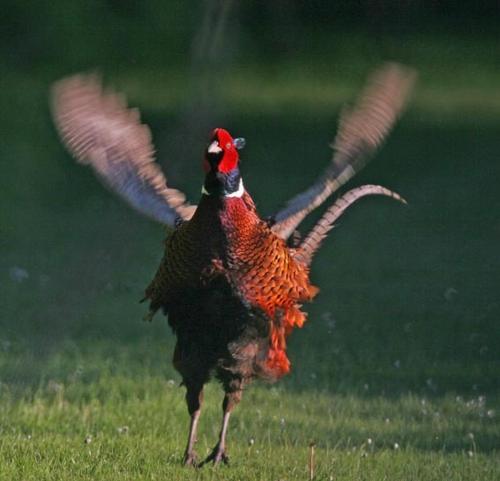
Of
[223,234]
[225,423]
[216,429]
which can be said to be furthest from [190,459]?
[223,234]

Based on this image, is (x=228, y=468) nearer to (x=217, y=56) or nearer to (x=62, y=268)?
(x=62, y=268)

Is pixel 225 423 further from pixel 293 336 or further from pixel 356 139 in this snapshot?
pixel 293 336

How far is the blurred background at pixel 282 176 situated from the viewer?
10.4 m

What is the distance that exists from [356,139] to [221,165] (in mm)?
880

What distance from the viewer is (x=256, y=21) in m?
27.1

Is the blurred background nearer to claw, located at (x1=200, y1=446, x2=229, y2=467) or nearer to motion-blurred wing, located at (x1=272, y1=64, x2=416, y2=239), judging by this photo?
claw, located at (x1=200, y1=446, x2=229, y2=467)

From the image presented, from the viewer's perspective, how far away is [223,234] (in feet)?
23.5

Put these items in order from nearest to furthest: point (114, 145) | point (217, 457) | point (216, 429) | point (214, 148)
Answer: point (214, 148) < point (217, 457) < point (114, 145) < point (216, 429)

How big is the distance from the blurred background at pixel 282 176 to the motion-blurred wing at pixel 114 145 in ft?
5.68

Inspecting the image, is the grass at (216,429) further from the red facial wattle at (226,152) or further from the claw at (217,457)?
the red facial wattle at (226,152)

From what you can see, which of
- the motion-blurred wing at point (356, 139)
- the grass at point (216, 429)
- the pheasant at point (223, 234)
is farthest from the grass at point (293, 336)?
the motion-blurred wing at point (356, 139)

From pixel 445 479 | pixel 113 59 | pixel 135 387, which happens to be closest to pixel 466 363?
pixel 135 387

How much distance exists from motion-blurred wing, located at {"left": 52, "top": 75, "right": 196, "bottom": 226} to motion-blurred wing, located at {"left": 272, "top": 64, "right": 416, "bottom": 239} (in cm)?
52

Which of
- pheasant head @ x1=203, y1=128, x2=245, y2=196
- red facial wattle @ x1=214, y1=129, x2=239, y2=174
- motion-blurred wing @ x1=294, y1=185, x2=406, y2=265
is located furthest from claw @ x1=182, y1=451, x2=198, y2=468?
red facial wattle @ x1=214, y1=129, x2=239, y2=174
